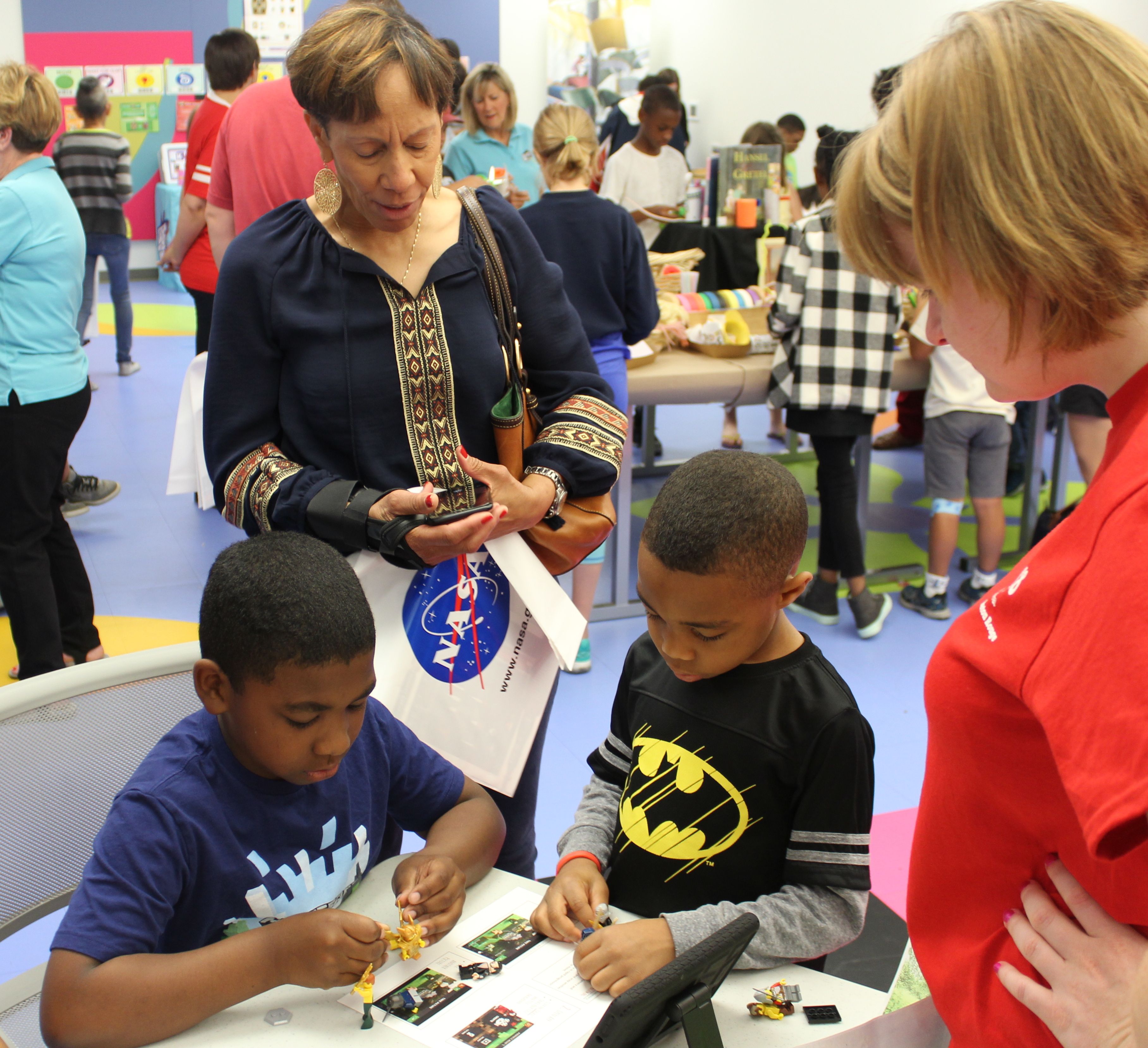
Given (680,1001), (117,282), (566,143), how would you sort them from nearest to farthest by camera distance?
1. (680,1001)
2. (566,143)
3. (117,282)

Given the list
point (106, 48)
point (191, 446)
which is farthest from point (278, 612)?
point (106, 48)

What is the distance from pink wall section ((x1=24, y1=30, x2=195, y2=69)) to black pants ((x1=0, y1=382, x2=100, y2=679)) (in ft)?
28.7

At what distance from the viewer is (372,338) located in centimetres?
152

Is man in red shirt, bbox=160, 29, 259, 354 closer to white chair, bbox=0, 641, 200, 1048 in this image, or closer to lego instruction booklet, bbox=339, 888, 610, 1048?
white chair, bbox=0, 641, 200, 1048

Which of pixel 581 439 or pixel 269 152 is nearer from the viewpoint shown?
pixel 581 439

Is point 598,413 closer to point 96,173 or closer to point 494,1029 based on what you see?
point 494,1029

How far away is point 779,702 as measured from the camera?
123cm

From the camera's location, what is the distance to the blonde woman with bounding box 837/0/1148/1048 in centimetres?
56

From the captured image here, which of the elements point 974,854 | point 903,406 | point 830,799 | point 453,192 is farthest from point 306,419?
point 903,406

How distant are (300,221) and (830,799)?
1050mm

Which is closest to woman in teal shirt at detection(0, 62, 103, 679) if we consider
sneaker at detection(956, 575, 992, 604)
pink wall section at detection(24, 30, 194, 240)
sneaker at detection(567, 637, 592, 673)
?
sneaker at detection(567, 637, 592, 673)

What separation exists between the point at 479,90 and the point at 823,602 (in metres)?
2.66

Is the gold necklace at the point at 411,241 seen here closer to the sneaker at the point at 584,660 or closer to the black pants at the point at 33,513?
the black pants at the point at 33,513

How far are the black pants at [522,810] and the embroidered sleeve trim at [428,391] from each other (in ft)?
1.28
